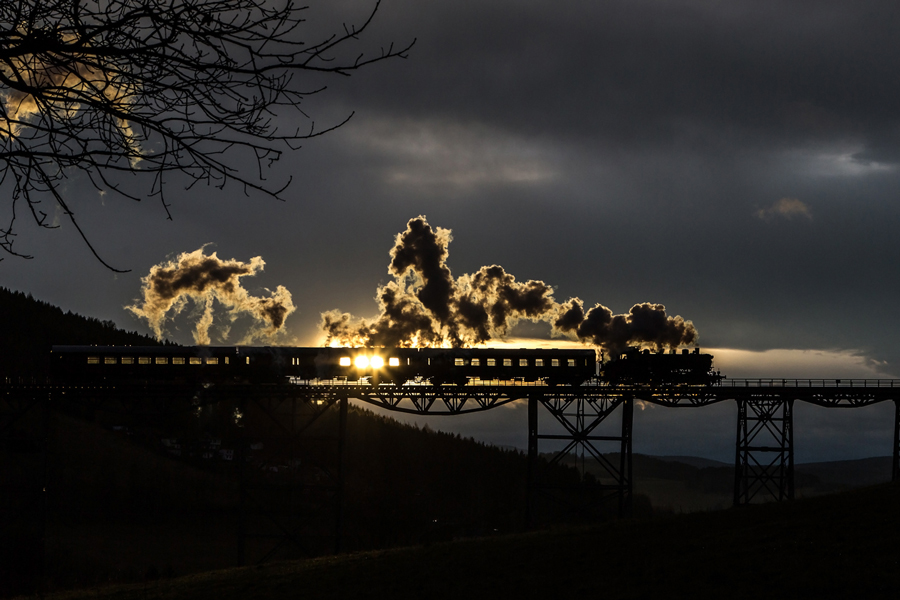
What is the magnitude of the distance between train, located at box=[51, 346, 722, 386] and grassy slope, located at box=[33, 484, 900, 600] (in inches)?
665

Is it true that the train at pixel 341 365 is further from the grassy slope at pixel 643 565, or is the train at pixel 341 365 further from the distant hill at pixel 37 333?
the distant hill at pixel 37 333

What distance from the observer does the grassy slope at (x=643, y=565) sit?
19047mm

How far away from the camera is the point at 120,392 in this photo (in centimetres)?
4084

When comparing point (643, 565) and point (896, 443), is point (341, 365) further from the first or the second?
point (896, 443)

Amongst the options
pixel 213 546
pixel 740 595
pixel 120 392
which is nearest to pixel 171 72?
pixel 740 595

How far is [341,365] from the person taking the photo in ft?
155

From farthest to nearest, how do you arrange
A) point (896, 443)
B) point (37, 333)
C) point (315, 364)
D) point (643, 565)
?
point (37, 333)
point (315, 364)
point (896, 443)
point (643, 565)

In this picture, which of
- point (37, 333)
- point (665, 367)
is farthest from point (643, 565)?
point (37, 333)

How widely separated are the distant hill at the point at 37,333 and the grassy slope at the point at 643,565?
4120 inches

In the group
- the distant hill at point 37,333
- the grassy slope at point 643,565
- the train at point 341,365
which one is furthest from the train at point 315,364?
the distant hill at point 37,333

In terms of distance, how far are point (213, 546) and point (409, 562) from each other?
66193 mm

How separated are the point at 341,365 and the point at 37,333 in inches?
4432

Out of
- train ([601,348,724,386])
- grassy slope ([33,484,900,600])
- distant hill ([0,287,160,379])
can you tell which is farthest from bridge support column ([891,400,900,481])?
distant hill ([0,287,160,379])

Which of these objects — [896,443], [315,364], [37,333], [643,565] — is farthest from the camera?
[37,333]
